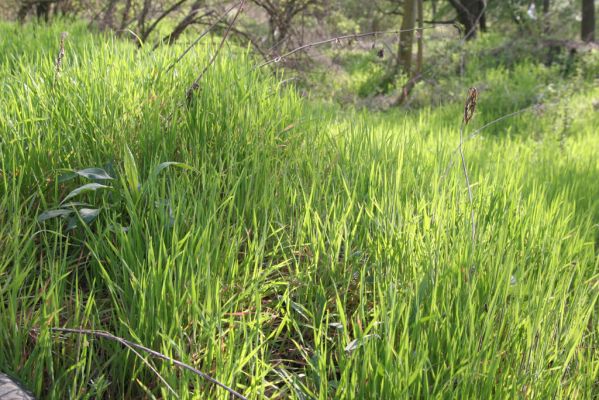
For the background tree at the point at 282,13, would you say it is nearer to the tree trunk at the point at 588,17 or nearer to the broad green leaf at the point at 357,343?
the broad green leaf at the point at 357,343

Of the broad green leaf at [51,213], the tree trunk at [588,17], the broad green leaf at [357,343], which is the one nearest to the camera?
the broad green leaf at [357,343]

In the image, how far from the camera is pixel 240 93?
2.60 meters

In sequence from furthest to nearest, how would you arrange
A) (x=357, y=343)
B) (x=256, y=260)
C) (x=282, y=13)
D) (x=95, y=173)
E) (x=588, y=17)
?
(x=588, y=17) → (x=282, y=13) → (x=95, y=173) → (x=256, y=260) → (x=357, y=343)

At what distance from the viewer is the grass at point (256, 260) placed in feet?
4.60

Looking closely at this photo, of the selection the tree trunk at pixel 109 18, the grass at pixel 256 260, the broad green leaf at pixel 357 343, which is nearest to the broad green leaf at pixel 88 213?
the grass at pixel 256 260

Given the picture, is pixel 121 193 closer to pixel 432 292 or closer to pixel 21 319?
pixel 21 319

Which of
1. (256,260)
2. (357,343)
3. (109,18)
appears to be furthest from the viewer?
(109,18)

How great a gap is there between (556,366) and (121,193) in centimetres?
135

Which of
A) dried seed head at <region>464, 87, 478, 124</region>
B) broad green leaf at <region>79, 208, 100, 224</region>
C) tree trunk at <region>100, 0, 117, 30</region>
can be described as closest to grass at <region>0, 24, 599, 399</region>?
broad green leaf at <region>79, 208, 100, 224</region>

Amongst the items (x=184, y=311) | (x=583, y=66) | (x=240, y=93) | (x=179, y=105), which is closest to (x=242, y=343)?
(x=184, y=311)

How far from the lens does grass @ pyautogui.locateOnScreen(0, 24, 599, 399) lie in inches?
55.2

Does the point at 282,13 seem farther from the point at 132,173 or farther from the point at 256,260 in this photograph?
the point at 256,260

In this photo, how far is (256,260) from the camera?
1618mm

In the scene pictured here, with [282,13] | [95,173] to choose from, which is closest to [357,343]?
[95,173]
